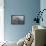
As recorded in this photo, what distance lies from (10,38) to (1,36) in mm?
422

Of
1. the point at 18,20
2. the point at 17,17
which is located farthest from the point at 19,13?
the point at 18,20

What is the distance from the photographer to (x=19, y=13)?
5.86 meters

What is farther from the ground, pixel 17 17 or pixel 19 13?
pixel 19 13

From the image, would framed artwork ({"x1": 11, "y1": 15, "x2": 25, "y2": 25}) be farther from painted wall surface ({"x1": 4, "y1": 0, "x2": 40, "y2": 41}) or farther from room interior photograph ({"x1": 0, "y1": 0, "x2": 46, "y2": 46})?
painted wall surface ({"x1": 4, "y1": 0, "x2": 40, "y2": 41})

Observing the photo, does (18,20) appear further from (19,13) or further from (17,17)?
(19,13)

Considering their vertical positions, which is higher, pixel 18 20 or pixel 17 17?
pixel 17 17

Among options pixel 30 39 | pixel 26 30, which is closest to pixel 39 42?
pixel 30 39

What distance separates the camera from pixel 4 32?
229 inches

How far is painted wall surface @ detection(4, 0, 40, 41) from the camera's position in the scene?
5.81 m

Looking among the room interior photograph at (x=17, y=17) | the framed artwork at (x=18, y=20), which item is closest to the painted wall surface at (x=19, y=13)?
the room interior photograph at (x=17, y=17)

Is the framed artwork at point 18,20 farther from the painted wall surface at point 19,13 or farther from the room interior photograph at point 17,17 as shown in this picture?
the painted wall surface at point 19,13

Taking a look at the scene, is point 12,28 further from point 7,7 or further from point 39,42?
point 39,42

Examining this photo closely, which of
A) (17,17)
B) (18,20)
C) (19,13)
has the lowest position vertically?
(18,20)

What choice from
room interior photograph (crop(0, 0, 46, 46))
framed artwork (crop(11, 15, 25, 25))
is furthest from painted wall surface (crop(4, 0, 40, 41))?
framed artwork (crop(11, 15, 25, 25))
